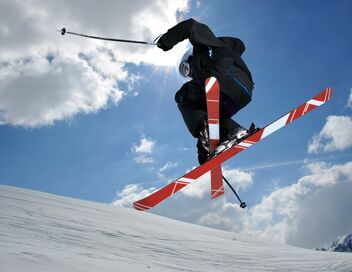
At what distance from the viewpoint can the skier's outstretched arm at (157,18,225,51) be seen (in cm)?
561

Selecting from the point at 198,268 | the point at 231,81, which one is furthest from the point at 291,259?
the point at 231,81

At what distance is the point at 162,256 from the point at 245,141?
2.17 meters

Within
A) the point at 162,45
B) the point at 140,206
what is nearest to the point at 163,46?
the point at 162,45

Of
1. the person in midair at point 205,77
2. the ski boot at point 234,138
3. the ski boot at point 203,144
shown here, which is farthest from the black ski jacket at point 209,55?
the ski boot at point 203,144

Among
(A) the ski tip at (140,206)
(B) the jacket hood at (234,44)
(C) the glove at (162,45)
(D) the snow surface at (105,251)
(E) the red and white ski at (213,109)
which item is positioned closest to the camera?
(D) the snow surface at (105,251)

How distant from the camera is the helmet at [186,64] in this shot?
5984 mm

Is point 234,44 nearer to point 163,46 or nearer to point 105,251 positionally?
point 163,46

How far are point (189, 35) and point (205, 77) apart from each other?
649 millimetres

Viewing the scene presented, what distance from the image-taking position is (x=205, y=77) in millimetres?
5711

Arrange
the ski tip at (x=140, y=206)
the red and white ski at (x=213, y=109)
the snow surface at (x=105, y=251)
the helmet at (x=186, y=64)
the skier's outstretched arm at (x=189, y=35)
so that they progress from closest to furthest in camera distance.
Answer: the snow surface at (x=105, y=251) → the ski tip at (x=140, y=206) → the red and white ski at (x=213, y=109) → the skier's outstretched arm at (x=189, y=35) → the helmet at (x=186, y=64)

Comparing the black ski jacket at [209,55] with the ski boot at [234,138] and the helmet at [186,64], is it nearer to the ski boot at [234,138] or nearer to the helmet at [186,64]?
the helmet at [186,64]

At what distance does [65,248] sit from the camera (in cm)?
331

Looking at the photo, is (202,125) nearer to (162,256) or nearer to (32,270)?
(162,256)

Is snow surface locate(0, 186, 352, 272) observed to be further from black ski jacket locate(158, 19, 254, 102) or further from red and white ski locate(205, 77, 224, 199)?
black ski jacket locate(158, 19, 254, 102)
